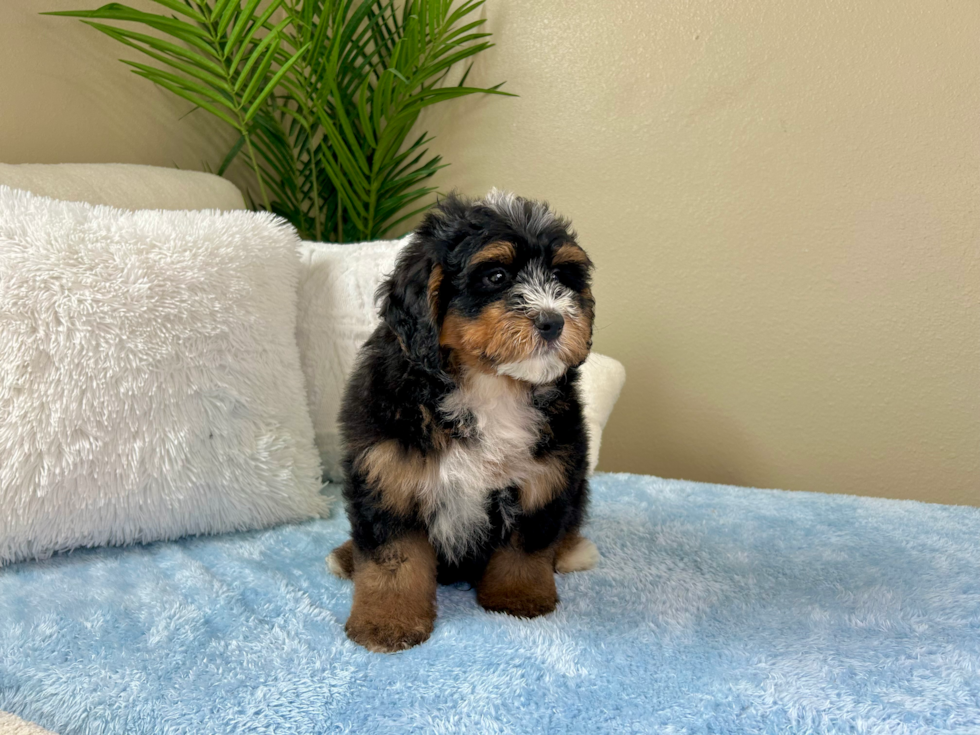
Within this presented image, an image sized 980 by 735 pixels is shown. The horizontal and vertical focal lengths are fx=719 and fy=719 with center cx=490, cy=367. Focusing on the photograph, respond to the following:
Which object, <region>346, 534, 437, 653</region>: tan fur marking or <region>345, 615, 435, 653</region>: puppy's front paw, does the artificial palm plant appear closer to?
<region>346, 534, 437, 653</region>: tan fur marking

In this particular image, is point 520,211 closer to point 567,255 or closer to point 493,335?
point 567,255

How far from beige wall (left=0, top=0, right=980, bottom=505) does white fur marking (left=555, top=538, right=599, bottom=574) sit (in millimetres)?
1248

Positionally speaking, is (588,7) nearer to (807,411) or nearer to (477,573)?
(807,411)

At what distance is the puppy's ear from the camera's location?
1.65 metres

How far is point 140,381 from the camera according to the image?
2102 mm

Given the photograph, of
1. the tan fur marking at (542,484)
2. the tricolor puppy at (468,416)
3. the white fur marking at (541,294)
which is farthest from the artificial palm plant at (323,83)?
the tan fur marking at (542,484)

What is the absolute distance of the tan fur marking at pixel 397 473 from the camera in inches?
66.8

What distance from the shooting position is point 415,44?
10.2 feet

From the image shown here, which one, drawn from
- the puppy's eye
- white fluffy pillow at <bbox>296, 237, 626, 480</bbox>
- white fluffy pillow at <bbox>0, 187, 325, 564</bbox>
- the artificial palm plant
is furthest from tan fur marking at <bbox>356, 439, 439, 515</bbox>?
the artificial palm plant

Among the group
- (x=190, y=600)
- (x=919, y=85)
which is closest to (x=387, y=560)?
(x=190, y=600)

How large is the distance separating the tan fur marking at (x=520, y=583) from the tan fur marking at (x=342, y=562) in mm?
404

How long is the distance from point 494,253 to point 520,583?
0.86 m

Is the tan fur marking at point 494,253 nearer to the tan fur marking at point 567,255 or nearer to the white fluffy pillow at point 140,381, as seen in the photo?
the tan fur marking at point 567,255

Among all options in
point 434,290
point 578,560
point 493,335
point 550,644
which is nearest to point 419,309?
point 434,290
